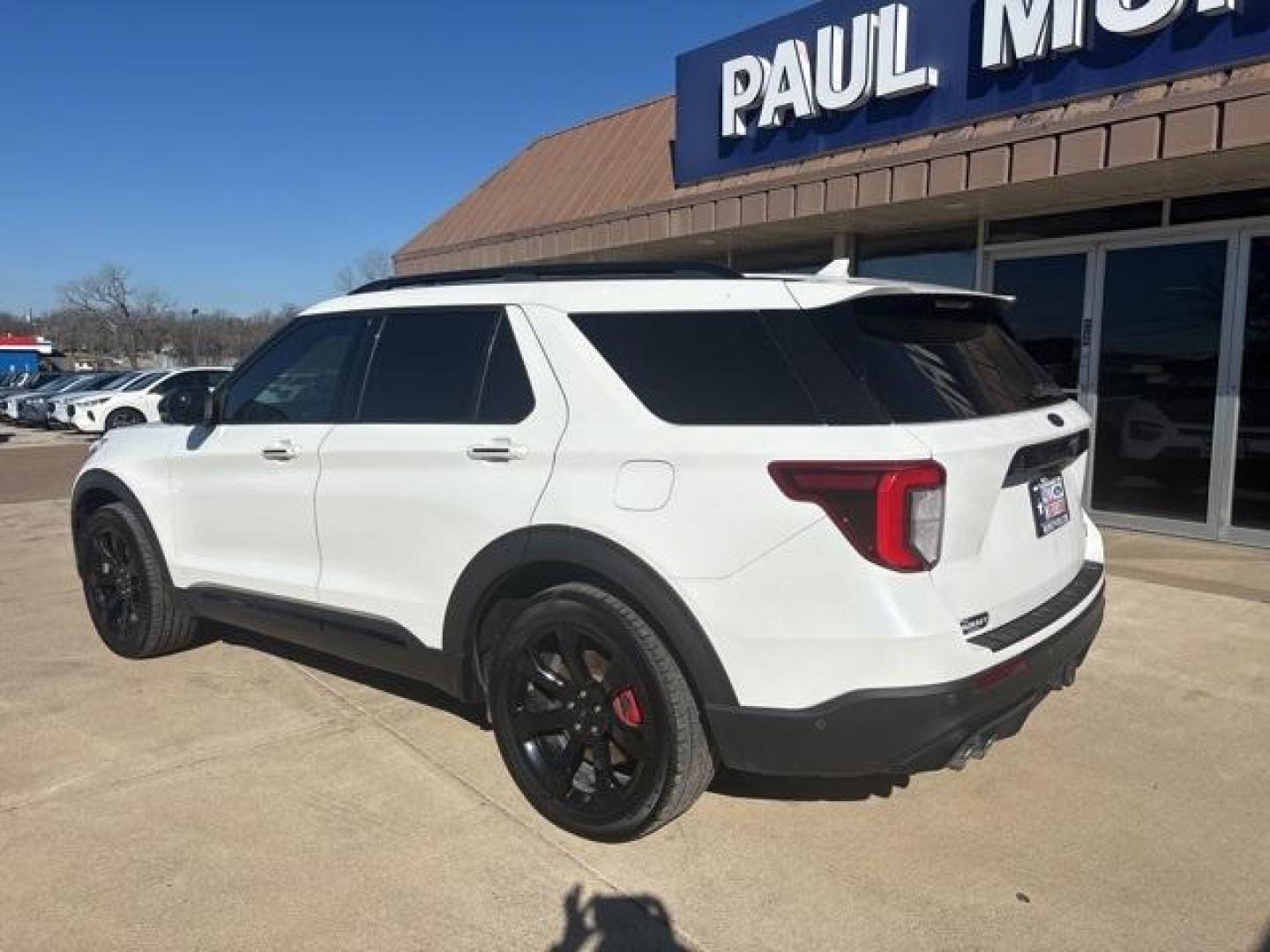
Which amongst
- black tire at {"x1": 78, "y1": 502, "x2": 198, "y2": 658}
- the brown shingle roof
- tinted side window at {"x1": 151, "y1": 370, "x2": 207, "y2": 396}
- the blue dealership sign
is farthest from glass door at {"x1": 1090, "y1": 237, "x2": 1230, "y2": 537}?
tinted side window at {"x1": 151, "y1": 370, "x2": 207, "y2": 396}

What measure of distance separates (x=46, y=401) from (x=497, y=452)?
25.6 metres

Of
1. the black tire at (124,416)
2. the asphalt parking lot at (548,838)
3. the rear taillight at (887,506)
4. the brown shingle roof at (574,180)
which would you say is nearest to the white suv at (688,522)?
the rear taillight at (887,506)

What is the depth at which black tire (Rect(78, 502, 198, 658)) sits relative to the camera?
15.4ft

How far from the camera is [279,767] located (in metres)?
3.64

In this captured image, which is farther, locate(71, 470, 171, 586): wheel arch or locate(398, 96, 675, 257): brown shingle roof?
locate(398, 96, 675, 257): brown shingle roof

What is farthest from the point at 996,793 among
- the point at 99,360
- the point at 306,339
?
the point at 99,360

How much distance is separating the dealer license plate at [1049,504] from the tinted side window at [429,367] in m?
1.83

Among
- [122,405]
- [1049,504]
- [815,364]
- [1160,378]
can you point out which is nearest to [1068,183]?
[1160,378]

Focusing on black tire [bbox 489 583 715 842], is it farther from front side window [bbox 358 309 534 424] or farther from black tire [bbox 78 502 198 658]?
black tire [bbox 78 502 198 658]

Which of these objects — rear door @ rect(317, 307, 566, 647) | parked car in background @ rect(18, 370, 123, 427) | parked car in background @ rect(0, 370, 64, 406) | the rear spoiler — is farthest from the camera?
parked car in background @ rect(0, 370, 64, 406)

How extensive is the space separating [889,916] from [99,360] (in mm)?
91878

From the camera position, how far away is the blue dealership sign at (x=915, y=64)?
247 inches

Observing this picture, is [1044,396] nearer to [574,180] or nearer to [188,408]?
[188,408]

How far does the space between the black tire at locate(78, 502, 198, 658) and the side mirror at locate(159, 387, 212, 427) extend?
0.62 m
